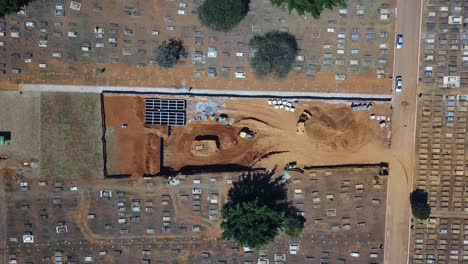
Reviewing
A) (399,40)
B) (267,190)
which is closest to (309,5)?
(399,40)

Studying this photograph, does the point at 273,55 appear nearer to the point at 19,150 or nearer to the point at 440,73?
the point at 440,73

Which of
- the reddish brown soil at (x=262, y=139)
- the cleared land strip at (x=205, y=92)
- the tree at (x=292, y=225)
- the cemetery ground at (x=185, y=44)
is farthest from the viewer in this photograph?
the reddish brown soil at (x=262, y=139)

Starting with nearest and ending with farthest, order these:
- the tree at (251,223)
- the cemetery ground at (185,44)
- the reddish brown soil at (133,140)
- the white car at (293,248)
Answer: the tree at (251,223) < the cemetery ground at (185,44) < the reddish brown soil at (133,140) < the white car at (293,248)

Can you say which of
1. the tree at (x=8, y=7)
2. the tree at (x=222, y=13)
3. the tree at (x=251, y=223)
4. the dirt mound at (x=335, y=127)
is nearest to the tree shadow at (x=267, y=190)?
the tree at (x=251, y=223)

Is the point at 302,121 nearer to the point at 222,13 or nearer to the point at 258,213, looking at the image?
the point at 258,213

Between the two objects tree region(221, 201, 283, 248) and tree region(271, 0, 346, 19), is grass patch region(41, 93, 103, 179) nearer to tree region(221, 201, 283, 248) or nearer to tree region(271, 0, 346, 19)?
tree region(221, 201, 283, 248)

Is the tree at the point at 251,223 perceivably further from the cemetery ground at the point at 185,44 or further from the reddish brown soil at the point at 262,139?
the cemetery ground at the point at 185,44

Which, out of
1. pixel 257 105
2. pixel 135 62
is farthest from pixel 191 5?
pixel 257 105
